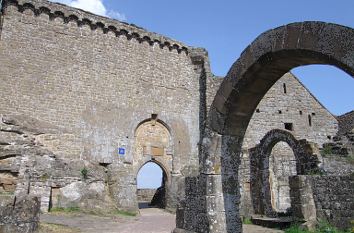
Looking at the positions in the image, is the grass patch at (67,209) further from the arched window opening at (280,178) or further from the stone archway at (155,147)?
the arched window opening at (280,178)

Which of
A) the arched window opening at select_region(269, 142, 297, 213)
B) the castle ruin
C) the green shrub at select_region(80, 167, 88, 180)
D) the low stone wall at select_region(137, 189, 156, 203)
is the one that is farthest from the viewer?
the low stone wall at select_region(137, 189, 156, 203)

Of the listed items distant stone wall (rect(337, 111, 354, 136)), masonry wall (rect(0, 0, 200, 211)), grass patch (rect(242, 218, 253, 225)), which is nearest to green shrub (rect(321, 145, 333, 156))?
grass patch (rect(242, 218, 253, 225))

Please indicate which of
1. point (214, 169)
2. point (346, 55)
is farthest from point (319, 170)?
point (346, 55)

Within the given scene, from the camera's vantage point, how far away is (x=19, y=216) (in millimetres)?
5832

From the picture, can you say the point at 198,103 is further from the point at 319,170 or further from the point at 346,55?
the point at 346,55

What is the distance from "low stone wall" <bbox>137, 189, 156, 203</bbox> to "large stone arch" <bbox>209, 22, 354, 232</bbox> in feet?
61.2

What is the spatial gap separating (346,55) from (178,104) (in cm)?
1372

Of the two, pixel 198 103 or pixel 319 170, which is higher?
pixel 198 103

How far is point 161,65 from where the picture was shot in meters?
16.9

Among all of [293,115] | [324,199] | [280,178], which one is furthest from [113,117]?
[293,115]

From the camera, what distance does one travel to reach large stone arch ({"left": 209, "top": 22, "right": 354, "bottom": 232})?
3375 mm

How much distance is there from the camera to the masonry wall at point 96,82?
44.8ft

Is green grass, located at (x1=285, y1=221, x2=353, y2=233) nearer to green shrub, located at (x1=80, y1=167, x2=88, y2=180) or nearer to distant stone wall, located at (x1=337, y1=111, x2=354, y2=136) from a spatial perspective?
green shrub, located at (x1=80, y1=167, x2=88, y2=180)

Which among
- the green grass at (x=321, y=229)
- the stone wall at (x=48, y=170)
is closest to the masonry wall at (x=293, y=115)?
the stone wall at (x=48, y=170)
